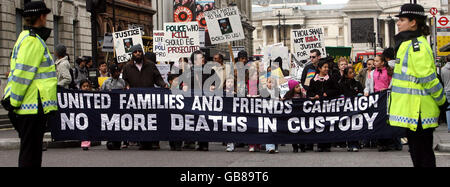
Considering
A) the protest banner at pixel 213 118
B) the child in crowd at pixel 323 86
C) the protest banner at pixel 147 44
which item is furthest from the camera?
the protest banner at pixel 147 44

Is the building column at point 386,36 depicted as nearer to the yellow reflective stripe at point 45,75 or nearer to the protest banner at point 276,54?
the protest banner at point 276,54

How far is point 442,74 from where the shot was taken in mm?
17656

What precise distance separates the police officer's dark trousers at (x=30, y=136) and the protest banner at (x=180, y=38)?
41.6ft

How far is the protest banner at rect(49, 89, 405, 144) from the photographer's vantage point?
42.2 feet

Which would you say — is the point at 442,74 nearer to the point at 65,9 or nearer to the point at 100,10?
the point at 100,10

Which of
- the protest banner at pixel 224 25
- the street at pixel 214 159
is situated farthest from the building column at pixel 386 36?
the street at pixel 214 159

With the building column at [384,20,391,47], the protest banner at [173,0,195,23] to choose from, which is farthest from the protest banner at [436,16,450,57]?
the building column at [384,20,391,47]

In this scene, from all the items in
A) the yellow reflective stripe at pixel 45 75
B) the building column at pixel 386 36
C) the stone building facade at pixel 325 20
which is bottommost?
the yellow reflective stripe at pixel 45 75

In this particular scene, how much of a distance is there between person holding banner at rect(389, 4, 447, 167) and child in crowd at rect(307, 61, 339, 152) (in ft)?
20.4

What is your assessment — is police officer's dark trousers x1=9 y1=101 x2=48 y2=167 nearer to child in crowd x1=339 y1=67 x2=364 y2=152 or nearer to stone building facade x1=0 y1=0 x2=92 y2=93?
child in crowd x1=339 y1=67 x2=364 y2=152

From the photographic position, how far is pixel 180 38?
20.0 m

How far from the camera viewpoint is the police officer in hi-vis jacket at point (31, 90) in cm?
719

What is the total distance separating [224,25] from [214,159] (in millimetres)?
7100

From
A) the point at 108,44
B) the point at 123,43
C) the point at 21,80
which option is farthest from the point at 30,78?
the point at 108,44
